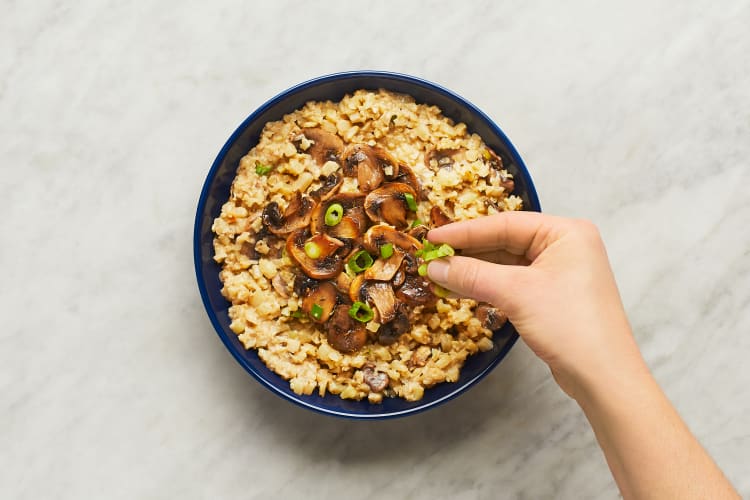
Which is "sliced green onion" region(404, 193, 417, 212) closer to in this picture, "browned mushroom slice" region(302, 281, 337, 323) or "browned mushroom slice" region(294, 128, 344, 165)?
"browned mushroom slice" region(294, 128, 344, 165)

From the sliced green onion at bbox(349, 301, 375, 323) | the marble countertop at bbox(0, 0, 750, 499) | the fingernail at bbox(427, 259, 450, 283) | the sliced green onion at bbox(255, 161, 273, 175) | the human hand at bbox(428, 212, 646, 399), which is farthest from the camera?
the marble countertop at bbox(0, 0, 750, 499)

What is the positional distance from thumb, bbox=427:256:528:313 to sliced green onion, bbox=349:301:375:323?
426mm

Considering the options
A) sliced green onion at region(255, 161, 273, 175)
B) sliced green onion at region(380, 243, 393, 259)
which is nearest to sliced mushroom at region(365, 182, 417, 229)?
sliced green onion at region(380, 243, 393, 259)

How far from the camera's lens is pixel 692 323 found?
3.54 m

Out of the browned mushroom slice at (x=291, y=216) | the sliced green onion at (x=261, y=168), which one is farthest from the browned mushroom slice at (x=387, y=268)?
the sliced green onion at (x=261, y=168)

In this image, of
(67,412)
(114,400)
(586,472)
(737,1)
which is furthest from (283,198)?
(737,1)

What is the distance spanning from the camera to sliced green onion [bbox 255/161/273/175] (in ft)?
10.4

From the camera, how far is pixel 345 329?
3.10 m

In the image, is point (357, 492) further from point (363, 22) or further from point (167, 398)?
point (363, 22)

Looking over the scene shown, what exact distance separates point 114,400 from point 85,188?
3.52 feet

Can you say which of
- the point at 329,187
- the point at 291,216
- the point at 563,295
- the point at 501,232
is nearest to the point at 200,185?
the point at 291,216

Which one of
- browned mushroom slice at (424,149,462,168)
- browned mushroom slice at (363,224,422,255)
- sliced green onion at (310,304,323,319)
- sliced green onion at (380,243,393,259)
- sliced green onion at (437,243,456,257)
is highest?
browned mushroom slice at (424,149,462,168)

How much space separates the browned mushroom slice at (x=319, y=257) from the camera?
309 centimetres

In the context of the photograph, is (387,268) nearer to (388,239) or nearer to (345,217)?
(388,239)
